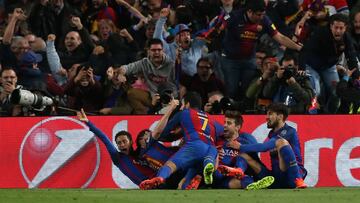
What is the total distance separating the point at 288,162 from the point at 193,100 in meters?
2.27

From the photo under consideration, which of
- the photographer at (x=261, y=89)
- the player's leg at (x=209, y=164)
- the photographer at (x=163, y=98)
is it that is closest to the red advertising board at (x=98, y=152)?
the photographer at (x=163, y=98)

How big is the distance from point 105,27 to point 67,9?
2.60 feet

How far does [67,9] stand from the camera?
18422 millimetres

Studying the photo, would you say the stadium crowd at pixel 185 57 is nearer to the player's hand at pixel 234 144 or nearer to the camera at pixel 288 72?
the camera at pixel 288 72

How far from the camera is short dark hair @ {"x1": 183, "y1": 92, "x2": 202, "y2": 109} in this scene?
50.8 ft

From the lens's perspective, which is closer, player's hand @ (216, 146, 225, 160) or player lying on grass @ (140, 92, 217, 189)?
player lying on grass @ (140, 92, 217, 189)

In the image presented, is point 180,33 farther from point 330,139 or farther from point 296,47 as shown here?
point 330,139

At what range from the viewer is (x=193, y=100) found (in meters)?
15.6

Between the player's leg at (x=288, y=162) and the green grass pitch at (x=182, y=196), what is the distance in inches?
30.3

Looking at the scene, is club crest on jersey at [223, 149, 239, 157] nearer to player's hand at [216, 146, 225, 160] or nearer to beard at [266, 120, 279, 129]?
player's hand at [216, 146, 225, 160]

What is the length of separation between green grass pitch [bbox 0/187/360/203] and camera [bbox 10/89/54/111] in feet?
8.26

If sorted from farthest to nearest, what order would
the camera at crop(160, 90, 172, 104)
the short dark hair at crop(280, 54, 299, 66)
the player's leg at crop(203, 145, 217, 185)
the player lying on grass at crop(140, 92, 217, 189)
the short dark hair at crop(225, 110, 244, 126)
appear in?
the short dark hair at crop(280, 54, 299, 66), the camera at crop(160, 90, 172, 104), the short dark hair at crop(225, 110, 244, 126), the player lying on grass at crop(140, 92, 217, 189), the player's leg at crop(203, 145, 217, 185)

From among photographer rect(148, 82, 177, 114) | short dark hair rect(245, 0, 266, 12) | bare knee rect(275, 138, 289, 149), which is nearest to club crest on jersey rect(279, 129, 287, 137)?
bare knee rect(275, 138, 289, 149)

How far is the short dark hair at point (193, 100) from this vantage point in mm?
15469
